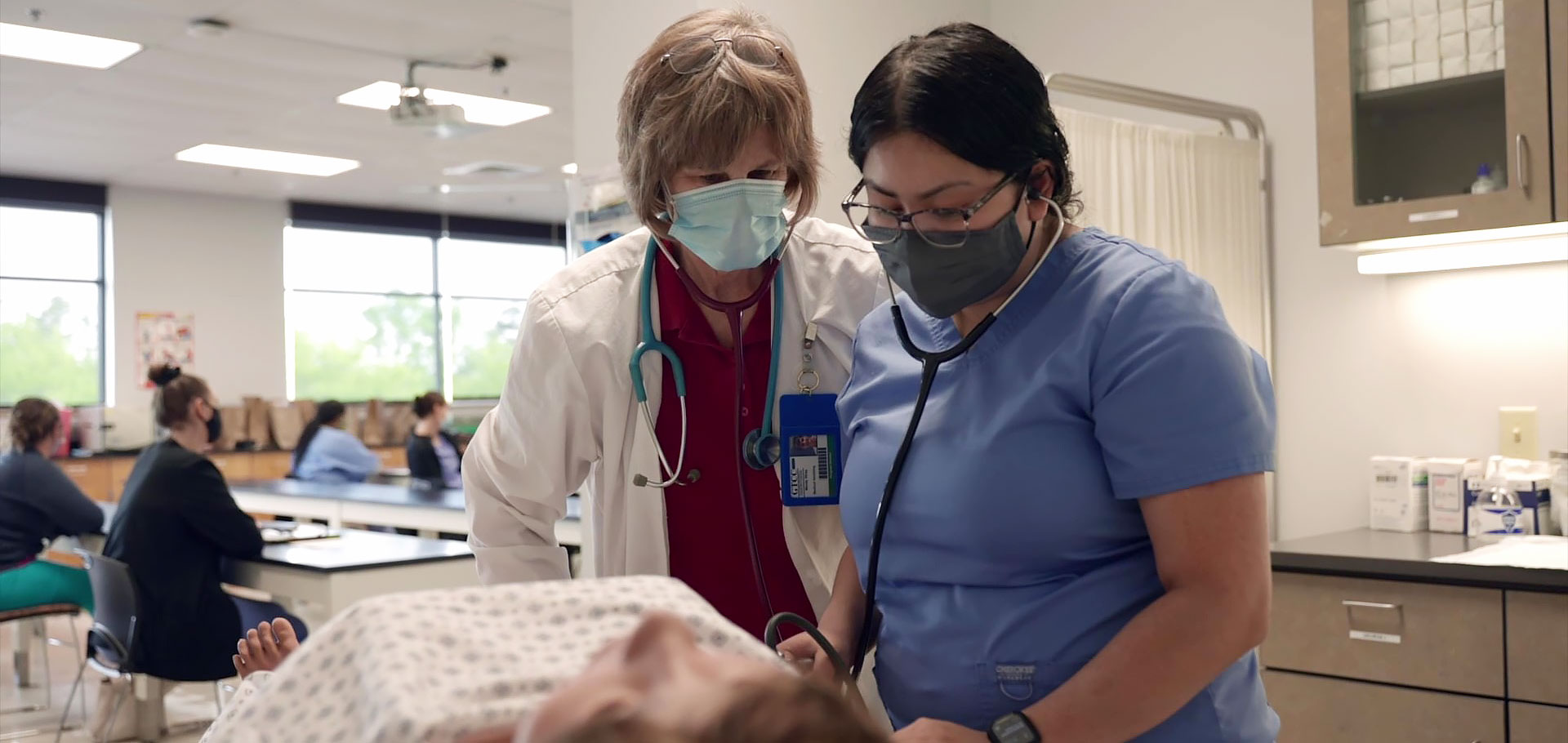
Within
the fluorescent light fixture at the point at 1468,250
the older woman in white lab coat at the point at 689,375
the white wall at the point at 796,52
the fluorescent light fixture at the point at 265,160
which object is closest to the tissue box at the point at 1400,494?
the fluorescent light fixture at the point at 1468,250

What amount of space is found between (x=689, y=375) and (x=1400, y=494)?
199cm

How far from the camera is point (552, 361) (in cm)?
147

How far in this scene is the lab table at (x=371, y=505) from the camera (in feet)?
18.1

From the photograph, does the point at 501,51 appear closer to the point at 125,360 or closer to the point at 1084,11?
the point at 1084,11

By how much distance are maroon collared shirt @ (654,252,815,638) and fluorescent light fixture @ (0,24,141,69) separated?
4.97 m

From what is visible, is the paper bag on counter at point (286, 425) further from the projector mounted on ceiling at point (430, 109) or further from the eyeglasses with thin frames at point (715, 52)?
the eyeglasses with thin frames at point (715, 52)

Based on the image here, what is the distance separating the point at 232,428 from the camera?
9414 mm

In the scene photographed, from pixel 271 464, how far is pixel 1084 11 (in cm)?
778

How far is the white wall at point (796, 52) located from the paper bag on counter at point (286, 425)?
7.24 meters

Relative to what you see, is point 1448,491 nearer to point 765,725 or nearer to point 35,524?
point 765,725

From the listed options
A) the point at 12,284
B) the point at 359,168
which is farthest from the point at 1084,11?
the point at 12,284

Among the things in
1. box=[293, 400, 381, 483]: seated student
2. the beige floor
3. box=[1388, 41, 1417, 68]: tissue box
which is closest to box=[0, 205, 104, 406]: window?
box=[293, 400, 381, 483]: seated student

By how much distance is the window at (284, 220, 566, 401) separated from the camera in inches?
412

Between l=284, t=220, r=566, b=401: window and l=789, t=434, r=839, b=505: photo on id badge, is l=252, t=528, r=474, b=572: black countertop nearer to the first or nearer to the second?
l=789, t=434, r=839, b=505: photo on id badge
